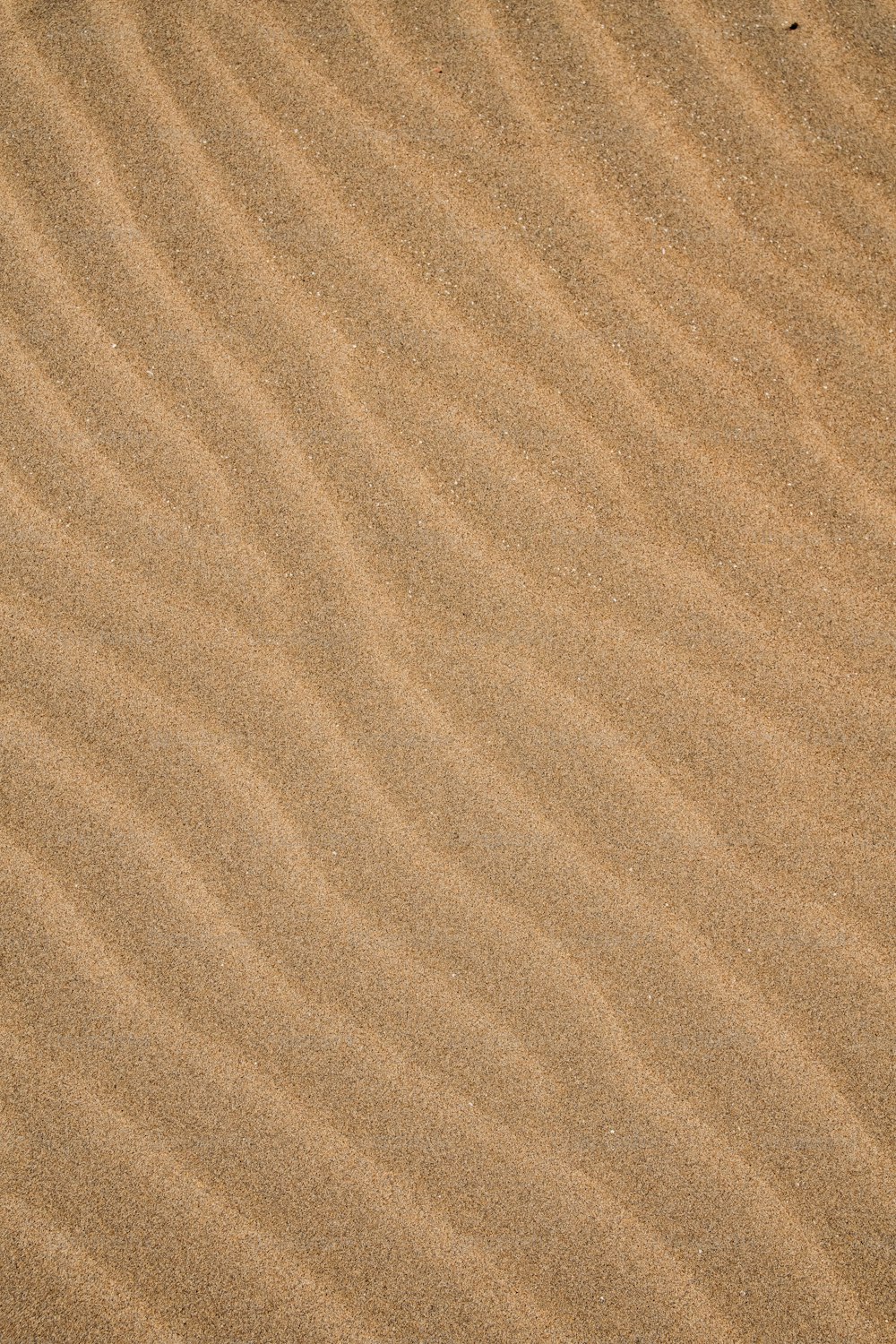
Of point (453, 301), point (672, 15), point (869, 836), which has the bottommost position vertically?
point (869, 836)

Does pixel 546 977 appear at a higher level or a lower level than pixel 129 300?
lower

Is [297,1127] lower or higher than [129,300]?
lower

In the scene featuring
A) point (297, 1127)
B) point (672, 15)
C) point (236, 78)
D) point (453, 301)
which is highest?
point (672, 15)

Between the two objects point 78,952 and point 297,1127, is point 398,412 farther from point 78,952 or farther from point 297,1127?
point 297,1127

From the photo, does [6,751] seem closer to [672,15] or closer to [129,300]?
[129,300]

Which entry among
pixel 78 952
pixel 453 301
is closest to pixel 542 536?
pixel 453 301

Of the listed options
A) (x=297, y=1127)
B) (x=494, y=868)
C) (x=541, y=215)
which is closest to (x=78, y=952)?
(x=297, y=1127)
